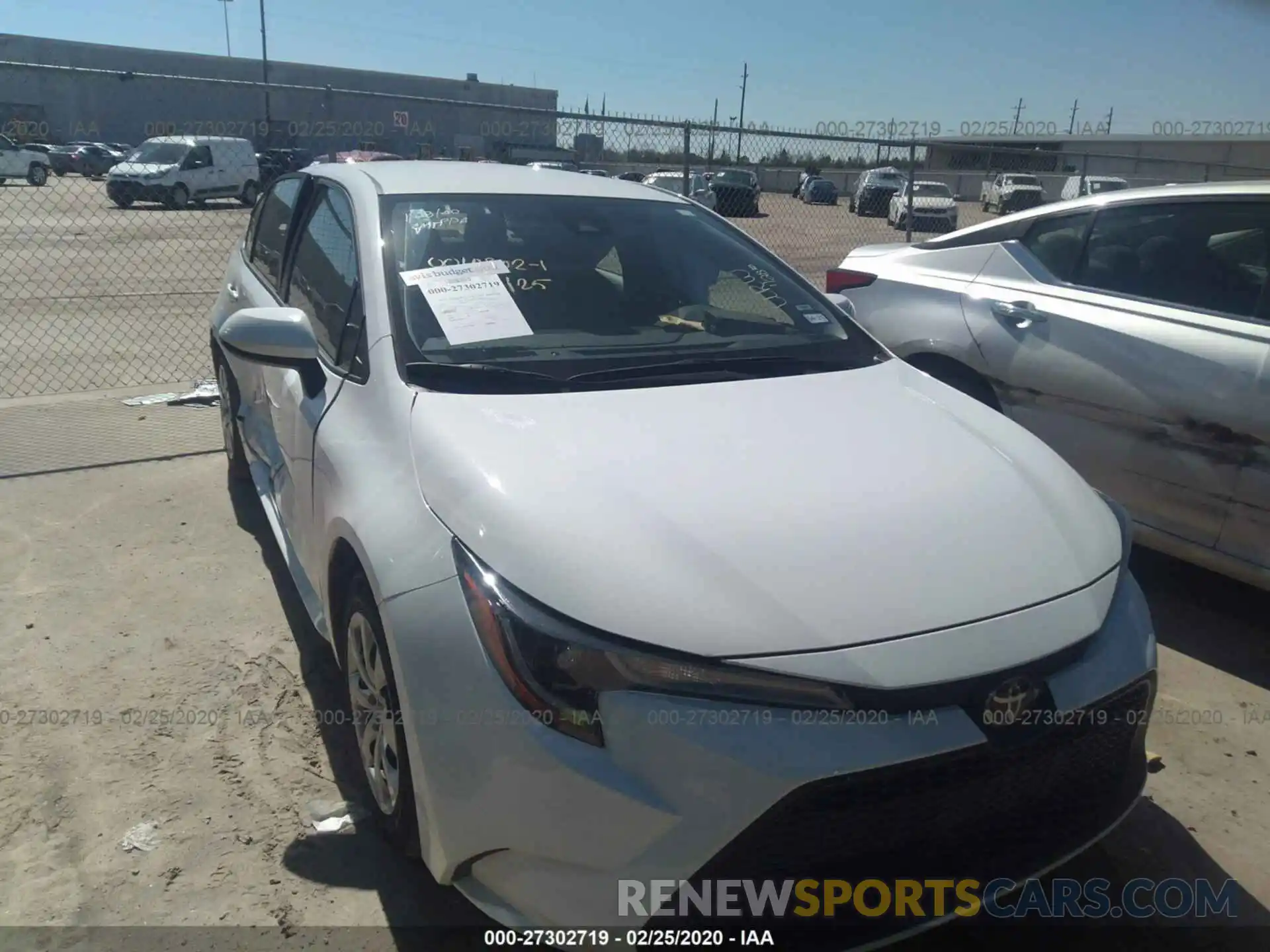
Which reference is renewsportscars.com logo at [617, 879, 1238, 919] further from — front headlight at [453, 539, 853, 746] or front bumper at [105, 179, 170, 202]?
front bumper at [105, 179, 170, 202]

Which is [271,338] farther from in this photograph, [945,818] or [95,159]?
[95,159]

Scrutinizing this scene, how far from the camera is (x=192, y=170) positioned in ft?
81.1

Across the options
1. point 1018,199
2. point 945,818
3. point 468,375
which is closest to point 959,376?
point 468,375

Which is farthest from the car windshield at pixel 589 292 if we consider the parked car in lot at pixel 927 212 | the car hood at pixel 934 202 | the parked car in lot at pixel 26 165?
the parked car in lot at pixel 26 165

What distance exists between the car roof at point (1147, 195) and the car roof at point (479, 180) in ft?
6.02

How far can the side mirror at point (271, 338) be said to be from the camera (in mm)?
2818

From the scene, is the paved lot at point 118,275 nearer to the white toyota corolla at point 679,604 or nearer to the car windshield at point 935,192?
the car windshield at point 935,192

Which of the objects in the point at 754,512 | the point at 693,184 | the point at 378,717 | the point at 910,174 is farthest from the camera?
the point at 693,184

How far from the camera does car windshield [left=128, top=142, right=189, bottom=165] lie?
80.1 feet

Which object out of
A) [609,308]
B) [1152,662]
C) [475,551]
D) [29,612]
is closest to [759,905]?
[475,551]

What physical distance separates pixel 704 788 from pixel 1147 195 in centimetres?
367

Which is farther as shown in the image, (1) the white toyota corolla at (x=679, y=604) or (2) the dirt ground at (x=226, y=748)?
(2) the dirt ground at (x=226, y=748)

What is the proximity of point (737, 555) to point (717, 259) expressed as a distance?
1827 mm

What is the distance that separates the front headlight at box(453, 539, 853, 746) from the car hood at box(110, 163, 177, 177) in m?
24.2
